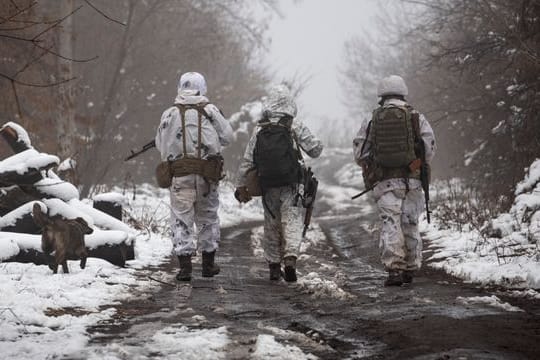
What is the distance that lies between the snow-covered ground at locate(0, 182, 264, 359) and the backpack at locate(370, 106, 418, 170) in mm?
2629

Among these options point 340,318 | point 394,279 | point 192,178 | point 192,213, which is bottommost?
point 340,318

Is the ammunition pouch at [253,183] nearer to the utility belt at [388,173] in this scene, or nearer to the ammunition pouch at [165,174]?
the ammunition pouch at [165,174]

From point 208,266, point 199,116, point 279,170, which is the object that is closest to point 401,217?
point 279,170

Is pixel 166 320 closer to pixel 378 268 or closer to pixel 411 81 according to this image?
pixel 378 268

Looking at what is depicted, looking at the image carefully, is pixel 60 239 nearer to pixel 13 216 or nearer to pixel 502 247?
pixel 13 216

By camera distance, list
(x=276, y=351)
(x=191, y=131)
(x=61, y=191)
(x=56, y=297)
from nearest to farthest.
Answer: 1. (x=276, y=351)
2. (x=56, y=297)
3. (x=191, y=131)
4. (x=61, y=191)

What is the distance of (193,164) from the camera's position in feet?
24.7

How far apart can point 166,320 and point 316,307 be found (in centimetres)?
124

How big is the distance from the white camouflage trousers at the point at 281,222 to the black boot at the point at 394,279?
3.55ft

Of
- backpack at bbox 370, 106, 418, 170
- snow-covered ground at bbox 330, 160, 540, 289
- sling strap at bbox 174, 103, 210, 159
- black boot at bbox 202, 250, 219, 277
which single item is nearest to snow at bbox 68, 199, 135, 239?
black boot at bbox 202, 250, 219, 277

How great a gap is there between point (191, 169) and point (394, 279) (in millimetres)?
2396

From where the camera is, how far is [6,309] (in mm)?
4828

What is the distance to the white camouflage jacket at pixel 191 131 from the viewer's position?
7625mm

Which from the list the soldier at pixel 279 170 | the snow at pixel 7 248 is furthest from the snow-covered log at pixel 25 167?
the soldier at pixel 279 170
